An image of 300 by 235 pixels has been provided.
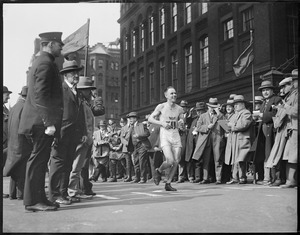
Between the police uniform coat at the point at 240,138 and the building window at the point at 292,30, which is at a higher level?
the building window at the point at 292,30

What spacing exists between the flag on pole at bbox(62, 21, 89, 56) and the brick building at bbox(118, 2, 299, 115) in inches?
22.6

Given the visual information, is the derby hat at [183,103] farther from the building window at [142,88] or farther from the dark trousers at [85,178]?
the dark trousers at [85,178]

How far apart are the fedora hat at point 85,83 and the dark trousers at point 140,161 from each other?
3.44 meters

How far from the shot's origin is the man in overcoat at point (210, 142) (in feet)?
30.8

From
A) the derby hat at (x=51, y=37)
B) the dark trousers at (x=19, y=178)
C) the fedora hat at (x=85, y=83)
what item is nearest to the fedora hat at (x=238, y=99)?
the fedora hat at (x=85, y=83)

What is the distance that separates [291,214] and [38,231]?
10.5 feet

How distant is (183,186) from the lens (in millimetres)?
8688

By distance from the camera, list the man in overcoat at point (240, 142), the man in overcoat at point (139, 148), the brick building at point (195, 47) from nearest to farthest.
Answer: the brick building at point (195, 47) → the man in overcoat at point (240, 142) → the man in overcoat at point (139, 148)

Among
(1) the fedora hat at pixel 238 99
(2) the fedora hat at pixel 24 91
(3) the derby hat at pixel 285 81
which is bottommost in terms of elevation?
(2) the fedora hat at pixel 24 91

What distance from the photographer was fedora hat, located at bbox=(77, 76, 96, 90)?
22.4 ft

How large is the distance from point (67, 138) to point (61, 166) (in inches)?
16.5

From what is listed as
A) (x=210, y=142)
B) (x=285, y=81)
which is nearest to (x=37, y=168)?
(x=285, y=81)

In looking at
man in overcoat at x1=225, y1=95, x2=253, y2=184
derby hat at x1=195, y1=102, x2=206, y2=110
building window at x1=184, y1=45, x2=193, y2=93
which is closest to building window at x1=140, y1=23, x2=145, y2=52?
building window at x1=184, y1=45, x2=193, y2=93

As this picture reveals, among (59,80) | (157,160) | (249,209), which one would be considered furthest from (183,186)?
(59,80)
